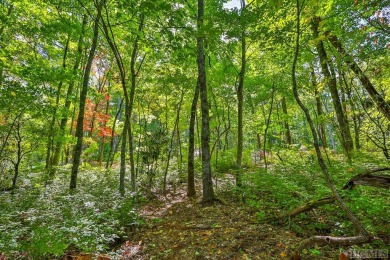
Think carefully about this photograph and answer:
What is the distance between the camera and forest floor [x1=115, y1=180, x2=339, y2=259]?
12.5 feet

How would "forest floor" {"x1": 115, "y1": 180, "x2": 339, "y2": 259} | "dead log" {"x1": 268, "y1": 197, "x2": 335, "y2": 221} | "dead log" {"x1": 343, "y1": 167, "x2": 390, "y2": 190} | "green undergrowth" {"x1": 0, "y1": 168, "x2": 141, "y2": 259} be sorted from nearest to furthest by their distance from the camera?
"dead log" {"x1": 343, "y1": 167, "x2": 390, "y2": 190} → "green undergrowth" {"x1": 0, "y1": 168, "x2": 141, "y2": 259} → "forest floor" {"x1": 115, "y1": 180, "x2": 339, "y2": 259} → "dead log" {"x1": 268, "y1": 197, "x2": 335, "y2": 221}

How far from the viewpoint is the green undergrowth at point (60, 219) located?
11.9 feet

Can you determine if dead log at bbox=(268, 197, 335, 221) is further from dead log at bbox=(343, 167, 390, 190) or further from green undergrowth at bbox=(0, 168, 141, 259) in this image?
green undergrowth at bbox=(0, 168, 141, 259)

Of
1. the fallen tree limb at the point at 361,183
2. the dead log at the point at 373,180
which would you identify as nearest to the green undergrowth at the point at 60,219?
the fallen tree limb at the point at 361,183

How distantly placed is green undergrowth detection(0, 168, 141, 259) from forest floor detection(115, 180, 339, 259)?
606mm

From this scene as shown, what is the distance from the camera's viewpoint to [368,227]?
3.57 m

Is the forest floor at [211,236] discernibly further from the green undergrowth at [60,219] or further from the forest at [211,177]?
the green undergrowth at [60,219]

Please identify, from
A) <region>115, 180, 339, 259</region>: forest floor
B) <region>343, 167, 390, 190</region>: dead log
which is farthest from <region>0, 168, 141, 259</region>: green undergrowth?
<region>343, 167, 390, 190</region>: dead log

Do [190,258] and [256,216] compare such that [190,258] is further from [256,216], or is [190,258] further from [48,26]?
[48,26]

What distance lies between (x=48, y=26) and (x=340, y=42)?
9.32m

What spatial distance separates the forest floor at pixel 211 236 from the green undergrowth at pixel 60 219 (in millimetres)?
606

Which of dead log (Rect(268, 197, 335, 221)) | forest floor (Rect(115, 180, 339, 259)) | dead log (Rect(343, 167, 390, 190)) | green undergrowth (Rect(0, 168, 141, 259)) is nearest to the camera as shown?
dead log (Rect(343, 167, 390, 190))

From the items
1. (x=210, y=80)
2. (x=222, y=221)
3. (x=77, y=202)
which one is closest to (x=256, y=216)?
(x=222, y=221)

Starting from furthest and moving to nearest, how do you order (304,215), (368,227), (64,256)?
(304,215) < (64,256) < (368,227)
